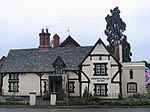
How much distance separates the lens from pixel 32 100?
3494 centimetres

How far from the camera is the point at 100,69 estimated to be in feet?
146

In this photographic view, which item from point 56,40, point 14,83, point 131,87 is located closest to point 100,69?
point 131,87

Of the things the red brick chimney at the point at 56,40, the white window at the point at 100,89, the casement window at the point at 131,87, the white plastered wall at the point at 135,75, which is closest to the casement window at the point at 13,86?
the red brick chimney at the point at 56,40

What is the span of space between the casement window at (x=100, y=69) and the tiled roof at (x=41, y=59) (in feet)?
9.92

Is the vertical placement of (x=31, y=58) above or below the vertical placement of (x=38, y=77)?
above

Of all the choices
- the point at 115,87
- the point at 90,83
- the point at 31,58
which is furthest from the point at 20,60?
the point at 115,87

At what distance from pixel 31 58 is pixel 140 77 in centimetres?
1752

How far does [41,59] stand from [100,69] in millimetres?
10291

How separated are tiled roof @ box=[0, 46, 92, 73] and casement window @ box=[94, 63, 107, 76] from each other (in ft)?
9.92

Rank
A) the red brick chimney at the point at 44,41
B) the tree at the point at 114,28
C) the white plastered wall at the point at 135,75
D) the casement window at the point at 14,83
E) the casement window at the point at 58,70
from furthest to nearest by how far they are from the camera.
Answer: the tree at the point at 114,28
the red brick chimney at the point at 44,41
the casement window at the point at 14,83
the white plastered wall at the point at 135,75
the casement window at the point at 58,70

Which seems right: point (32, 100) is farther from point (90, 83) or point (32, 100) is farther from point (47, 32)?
point (47, 32)

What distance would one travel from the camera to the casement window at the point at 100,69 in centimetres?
4447

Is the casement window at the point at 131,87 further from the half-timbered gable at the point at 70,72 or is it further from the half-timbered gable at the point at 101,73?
the half-timbered gable at the point at 101,73

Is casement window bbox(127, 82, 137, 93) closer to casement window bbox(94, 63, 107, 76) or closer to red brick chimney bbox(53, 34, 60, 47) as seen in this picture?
casement window bbox(94, 63, 107, 76)
